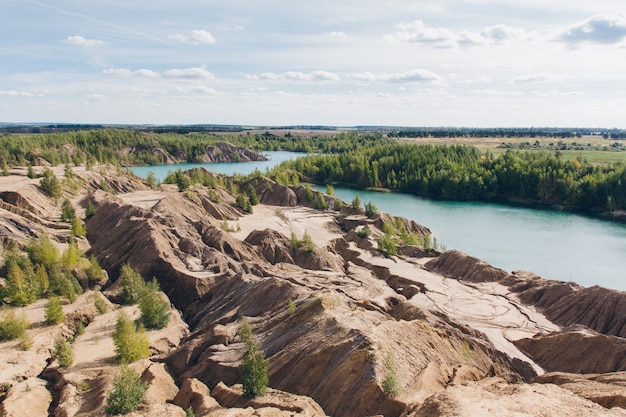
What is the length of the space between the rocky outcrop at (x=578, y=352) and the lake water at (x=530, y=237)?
22516 mm

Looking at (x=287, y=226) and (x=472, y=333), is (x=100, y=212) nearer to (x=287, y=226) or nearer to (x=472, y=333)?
(x=287, y=226)

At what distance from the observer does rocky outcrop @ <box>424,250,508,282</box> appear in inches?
1716

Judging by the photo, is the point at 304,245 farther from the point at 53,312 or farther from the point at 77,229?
the point at 53,312

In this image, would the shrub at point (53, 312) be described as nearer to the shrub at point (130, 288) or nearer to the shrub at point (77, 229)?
the shrub at point (130, 288)

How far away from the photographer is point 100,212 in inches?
2002

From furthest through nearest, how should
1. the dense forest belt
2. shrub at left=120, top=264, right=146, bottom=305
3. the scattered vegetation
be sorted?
the dense forest belt, the scattered vegetation, shrub at left=120, top=264, right=146, bottom=305

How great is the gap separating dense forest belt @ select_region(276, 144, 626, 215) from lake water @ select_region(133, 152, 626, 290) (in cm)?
658

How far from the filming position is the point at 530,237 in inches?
2621

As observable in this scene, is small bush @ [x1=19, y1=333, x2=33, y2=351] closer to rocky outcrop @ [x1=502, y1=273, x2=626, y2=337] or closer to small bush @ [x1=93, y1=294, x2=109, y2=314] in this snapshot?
small bush @ [x1=93, y1=294, x2=109, y2=314]

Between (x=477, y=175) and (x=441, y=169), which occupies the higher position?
(x=441, y=169)

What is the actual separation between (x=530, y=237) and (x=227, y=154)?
115329mm

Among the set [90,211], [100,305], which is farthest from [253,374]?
[90,211]

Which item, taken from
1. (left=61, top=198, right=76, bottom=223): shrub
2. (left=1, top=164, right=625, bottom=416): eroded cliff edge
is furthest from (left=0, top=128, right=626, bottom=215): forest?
(left=1, top=164, right=625, bottom=416): eroded cliff edge

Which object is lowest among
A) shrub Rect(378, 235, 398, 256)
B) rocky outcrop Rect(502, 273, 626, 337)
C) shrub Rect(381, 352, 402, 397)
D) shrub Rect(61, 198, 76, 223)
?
rocky outcrop Rect(502, 273, 626, 337)
